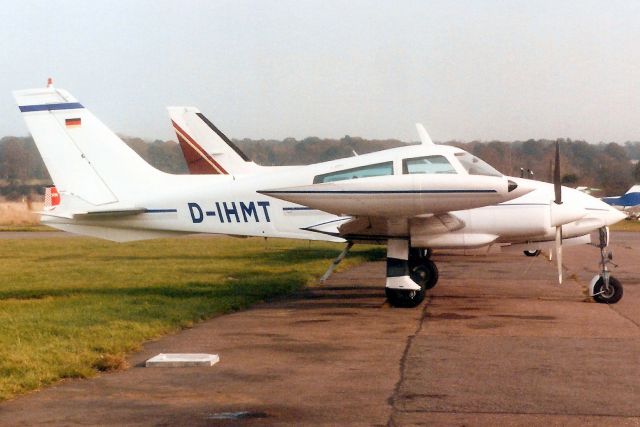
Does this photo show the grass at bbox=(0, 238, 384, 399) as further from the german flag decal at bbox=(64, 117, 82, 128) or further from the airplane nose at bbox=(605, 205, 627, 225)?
the airplane nose at bbox=(605, 205, 627, 225)

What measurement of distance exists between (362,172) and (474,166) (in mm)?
1607

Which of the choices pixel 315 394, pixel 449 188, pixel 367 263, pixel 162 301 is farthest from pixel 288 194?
pixel 367 263

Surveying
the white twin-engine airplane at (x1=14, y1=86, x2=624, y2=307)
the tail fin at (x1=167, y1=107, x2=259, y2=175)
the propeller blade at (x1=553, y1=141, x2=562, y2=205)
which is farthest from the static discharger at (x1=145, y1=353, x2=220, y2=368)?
the tail fin at (x1=167, y1=107, x2=259, y2=175)

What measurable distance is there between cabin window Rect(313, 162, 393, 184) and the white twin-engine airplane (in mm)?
16

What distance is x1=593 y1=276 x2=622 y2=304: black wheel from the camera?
14312 mm

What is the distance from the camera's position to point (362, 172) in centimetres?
1380

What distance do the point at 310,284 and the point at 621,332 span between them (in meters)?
7.54

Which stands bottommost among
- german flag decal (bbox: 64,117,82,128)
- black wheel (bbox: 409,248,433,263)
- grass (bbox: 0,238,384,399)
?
grass (bbox: 0,238,384,399)

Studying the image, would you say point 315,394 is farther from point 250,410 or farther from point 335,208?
point 335,208

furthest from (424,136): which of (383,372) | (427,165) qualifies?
(383,372)

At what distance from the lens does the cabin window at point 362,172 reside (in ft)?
44.9

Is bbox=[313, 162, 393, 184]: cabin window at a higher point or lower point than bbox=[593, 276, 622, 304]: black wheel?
higher

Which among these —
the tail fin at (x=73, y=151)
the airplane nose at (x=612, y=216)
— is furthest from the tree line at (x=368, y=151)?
the tail fin at (x=73, y=151)

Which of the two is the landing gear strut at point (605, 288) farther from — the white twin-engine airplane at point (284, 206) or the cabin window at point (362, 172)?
the cabin window at point (362, 172)
